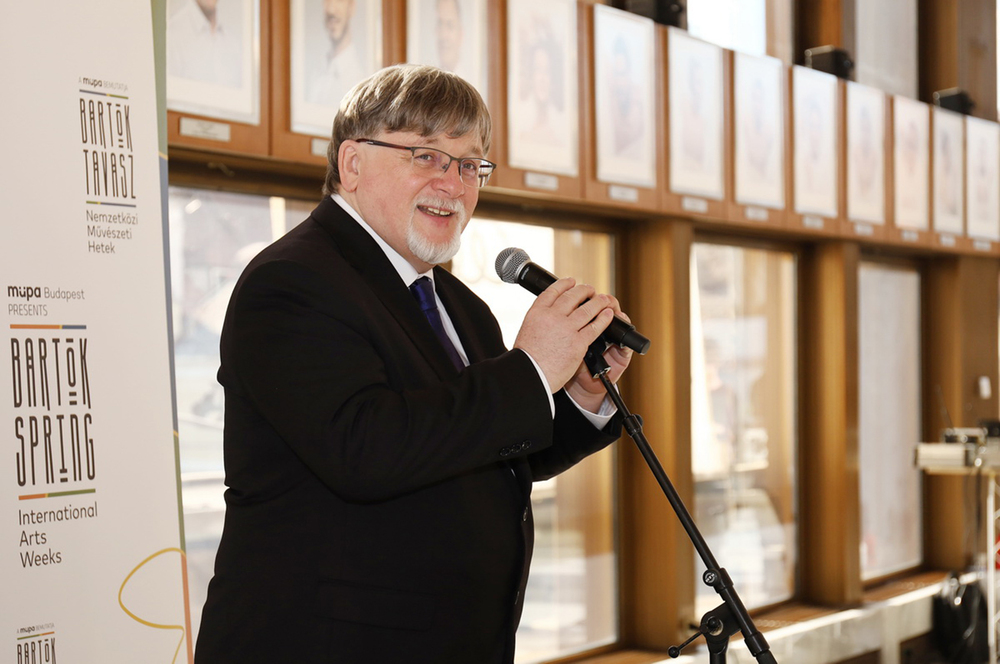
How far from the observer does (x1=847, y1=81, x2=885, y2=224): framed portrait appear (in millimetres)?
5891

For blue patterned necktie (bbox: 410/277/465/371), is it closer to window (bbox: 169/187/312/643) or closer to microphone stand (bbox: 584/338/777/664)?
microphone stand (bbox: 584/338/777/664)

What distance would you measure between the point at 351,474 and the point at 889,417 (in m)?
5.90

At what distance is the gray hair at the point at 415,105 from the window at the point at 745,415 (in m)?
3.58

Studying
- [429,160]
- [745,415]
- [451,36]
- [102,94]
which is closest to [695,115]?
[451,36]

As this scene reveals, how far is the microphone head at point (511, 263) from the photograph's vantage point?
1.74 metres

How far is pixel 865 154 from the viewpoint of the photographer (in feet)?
19.6

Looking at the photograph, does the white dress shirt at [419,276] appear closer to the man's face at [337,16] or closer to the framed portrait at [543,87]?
the man's face at [337,16]

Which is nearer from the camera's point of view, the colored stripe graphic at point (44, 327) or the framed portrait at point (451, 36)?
the colored stripe graphic at point (44, 327)

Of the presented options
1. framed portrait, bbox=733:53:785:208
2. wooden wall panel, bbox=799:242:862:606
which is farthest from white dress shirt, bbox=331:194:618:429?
wooden wall panel, bbox=799:242:862:606

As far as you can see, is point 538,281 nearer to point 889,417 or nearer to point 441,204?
point 441,204

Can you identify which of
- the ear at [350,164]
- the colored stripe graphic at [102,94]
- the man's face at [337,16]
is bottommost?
the ear at [350,164]

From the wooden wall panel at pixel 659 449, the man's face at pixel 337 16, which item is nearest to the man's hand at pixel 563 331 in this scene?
the man's face at pixel 337 16

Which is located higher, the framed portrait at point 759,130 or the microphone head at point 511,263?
the framed portrait at point 759,130

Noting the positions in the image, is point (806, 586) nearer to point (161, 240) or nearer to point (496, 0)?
point (496, 0)
